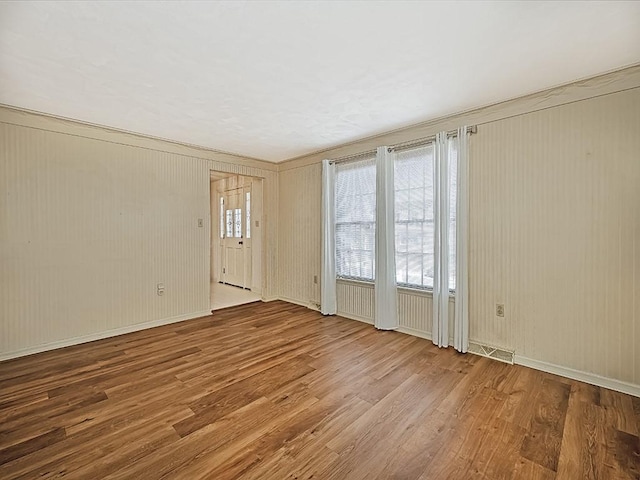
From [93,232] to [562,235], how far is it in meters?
4.91

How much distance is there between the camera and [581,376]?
8.18ft

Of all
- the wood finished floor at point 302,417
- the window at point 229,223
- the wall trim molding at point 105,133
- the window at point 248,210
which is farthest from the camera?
the window at point 229,223

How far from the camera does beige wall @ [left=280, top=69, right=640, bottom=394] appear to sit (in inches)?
91.4

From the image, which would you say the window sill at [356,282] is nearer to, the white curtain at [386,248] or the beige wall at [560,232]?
the white curtain at [386,248]

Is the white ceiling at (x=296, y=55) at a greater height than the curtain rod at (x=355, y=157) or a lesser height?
greater

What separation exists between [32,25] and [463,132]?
349 centimetres

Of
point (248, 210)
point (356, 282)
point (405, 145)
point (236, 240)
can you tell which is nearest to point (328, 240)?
point (356, 282)

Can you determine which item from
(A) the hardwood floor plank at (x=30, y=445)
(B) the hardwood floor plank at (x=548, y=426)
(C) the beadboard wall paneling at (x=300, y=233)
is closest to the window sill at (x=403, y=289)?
(C) the beadboard wall paneling at (x=300, y=233)

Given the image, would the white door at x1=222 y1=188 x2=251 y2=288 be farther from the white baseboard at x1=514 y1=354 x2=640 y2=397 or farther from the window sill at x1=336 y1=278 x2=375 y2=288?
the white baseboard at x1=514 y1=354 x2=640 y2=397

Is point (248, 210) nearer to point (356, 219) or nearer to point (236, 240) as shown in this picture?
point (236, 240)

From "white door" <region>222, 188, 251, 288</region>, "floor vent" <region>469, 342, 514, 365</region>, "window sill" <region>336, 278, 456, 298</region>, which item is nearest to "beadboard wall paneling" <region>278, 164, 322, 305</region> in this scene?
"window sill" <region>336, 278, 456, 298</region>

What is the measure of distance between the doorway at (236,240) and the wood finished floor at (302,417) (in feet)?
7.97

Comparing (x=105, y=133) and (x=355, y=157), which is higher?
(x=105, y=133)

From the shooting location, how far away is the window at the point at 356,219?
160 inches
